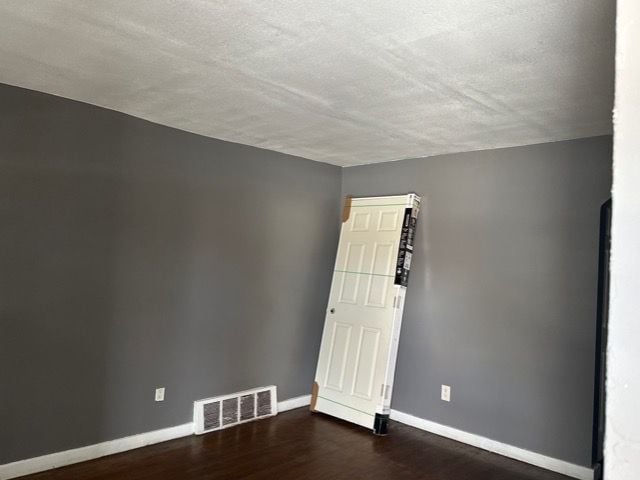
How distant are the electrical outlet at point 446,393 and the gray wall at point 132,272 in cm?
129

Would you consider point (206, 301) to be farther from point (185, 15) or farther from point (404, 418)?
point (185, 15)

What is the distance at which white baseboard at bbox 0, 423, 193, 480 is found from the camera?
283 centimetres

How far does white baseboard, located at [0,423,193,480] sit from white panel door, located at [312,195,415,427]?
1.36 meters

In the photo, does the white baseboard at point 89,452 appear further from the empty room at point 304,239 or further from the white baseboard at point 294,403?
the white baseboard at point 294,403

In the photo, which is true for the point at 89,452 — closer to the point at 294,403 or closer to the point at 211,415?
the point at 211,415

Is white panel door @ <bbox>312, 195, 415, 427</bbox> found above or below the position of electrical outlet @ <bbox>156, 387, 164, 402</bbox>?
above

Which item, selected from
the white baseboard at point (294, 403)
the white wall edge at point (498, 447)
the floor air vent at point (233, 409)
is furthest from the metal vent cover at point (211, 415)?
the white wall edge at point (498, 447)

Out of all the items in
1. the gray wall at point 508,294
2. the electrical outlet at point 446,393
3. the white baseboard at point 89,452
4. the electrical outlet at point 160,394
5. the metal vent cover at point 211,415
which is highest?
the gray wall at point 508,294

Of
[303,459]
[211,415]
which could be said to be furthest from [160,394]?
[303,459]

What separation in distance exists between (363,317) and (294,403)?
1.04m

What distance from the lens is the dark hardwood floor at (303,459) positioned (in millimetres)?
3027

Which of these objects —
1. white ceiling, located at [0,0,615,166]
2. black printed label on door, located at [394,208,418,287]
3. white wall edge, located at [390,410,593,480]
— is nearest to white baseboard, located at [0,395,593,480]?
white wall edge, located at [390,410,593,480]

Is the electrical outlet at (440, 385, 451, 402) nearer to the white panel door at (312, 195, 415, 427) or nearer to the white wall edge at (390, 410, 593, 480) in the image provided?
the white wall edge at (390, 410, 593, 480)

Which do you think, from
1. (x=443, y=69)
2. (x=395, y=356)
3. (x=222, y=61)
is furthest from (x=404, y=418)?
(x=222, y=61)
